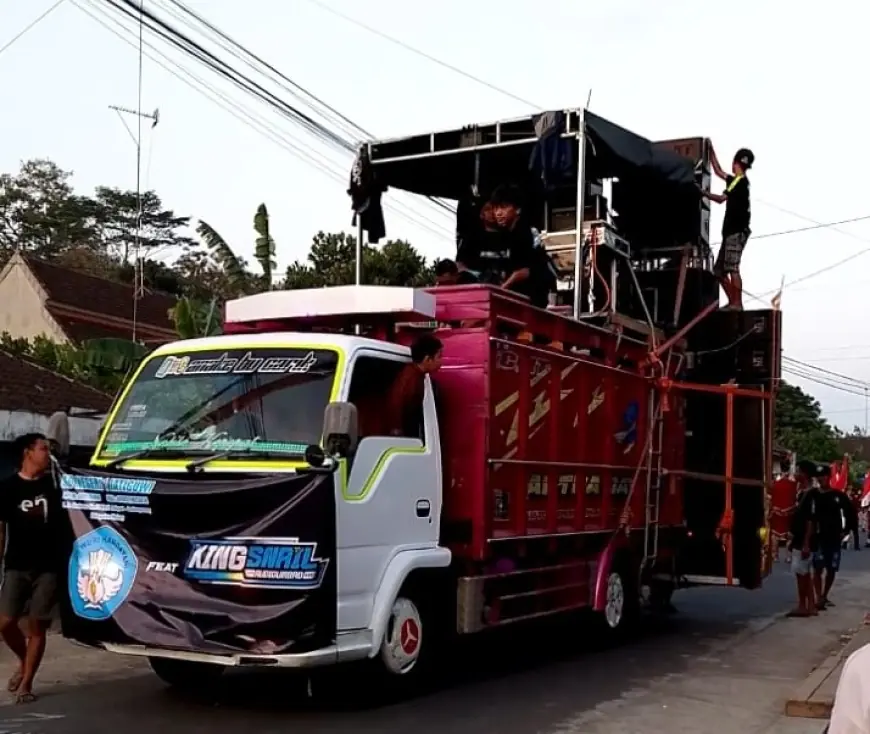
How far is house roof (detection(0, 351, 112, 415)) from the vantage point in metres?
14.6

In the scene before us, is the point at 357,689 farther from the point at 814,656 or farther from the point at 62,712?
the point at 814,656

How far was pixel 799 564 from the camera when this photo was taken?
13812 mm

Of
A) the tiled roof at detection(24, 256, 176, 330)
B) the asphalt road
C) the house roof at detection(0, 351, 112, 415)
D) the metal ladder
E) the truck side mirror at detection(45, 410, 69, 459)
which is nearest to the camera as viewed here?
the asphalt road

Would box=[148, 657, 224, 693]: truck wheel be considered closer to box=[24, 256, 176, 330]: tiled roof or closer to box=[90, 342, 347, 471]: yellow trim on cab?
box=[90, 342, 347, 471]: yellow trim on cab

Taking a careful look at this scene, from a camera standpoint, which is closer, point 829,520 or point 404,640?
point 404,640

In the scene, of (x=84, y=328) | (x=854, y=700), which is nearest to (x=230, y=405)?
(x=854, y=700)

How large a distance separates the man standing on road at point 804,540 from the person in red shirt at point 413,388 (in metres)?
7.50

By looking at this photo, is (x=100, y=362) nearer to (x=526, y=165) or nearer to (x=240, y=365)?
(x=526, y=165)

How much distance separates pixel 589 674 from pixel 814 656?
2783 millimetres

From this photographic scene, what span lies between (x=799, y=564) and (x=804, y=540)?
33cm

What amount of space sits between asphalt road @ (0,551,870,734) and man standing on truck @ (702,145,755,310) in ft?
12.6

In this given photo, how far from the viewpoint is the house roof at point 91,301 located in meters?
33.1

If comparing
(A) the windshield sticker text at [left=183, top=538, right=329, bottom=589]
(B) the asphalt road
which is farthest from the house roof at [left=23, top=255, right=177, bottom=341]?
(A) the windshield sticker text at [left=183, top=538, right=329, bottom=589]

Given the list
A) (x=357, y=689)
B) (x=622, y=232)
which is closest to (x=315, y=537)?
(x=357, y=689)
